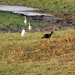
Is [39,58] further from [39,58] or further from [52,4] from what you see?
[52,4]

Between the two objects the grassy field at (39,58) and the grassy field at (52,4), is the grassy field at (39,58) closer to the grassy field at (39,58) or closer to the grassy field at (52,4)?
the grassy field at (39,58)

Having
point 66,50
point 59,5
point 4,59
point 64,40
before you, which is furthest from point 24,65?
point 59,5

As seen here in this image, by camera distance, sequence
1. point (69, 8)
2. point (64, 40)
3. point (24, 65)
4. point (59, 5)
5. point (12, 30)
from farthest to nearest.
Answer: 1. point (59, 5)
2. point (69, 8)
3. point (12, 30)
4. point (64, 40)
5. point (24, 65)

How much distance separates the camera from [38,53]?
8867 millimetres

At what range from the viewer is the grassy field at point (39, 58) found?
21.5 ft

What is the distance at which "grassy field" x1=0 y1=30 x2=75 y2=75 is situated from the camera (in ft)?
21.5

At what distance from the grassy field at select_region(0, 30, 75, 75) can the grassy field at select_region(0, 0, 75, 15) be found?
1863cm

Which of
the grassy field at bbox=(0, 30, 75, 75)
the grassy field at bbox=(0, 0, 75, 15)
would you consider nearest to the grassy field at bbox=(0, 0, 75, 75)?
the grassy field at bbox=(0, 30, 75, 75)

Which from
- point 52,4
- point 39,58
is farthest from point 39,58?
point 52,4

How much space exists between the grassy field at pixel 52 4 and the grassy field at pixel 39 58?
1863 cm

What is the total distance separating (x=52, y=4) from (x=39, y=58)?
26375 mm

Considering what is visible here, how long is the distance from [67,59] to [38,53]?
155 cm

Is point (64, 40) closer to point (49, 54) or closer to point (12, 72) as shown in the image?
point (49, 54)

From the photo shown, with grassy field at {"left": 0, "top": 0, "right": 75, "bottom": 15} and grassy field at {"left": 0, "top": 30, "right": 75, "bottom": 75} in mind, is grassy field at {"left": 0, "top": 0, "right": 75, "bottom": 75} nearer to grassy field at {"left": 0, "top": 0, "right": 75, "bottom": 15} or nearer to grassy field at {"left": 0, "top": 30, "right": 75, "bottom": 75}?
grassy field at {"left": 0, "top": 30, "right": 75, "bottom": 75}
